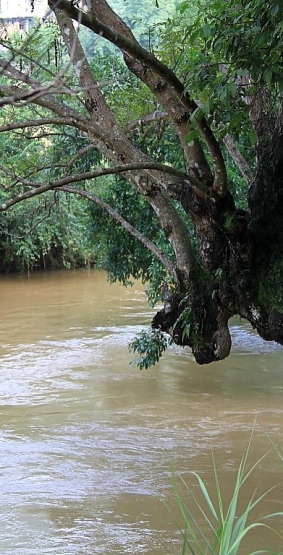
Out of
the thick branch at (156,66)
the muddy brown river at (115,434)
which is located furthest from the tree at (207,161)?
the muddy brown river at (115,434)

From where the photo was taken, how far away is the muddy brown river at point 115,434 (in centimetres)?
481

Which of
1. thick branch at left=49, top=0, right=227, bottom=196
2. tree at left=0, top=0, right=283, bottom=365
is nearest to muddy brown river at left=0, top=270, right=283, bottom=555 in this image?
tree at left=0, top=0, right=283, bottom=365

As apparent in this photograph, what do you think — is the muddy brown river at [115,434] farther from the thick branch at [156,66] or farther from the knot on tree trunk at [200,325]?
the thick branch at [156,66]

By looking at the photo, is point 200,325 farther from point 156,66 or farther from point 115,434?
point 156,66

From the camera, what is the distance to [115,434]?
6.83 metres

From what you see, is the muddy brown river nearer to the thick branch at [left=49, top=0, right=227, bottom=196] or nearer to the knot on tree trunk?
the knot on tree trunk

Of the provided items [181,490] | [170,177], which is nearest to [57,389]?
[181,490]

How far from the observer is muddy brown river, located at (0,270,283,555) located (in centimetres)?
481

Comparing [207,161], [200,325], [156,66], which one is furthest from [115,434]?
[156,66]

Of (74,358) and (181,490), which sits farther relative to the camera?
(74,358)

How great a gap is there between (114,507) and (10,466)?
1.27m

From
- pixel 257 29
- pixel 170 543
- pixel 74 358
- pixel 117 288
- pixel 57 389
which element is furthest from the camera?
pixel 117 288

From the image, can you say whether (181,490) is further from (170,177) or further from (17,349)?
(17,349)

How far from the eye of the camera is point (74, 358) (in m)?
10.3
